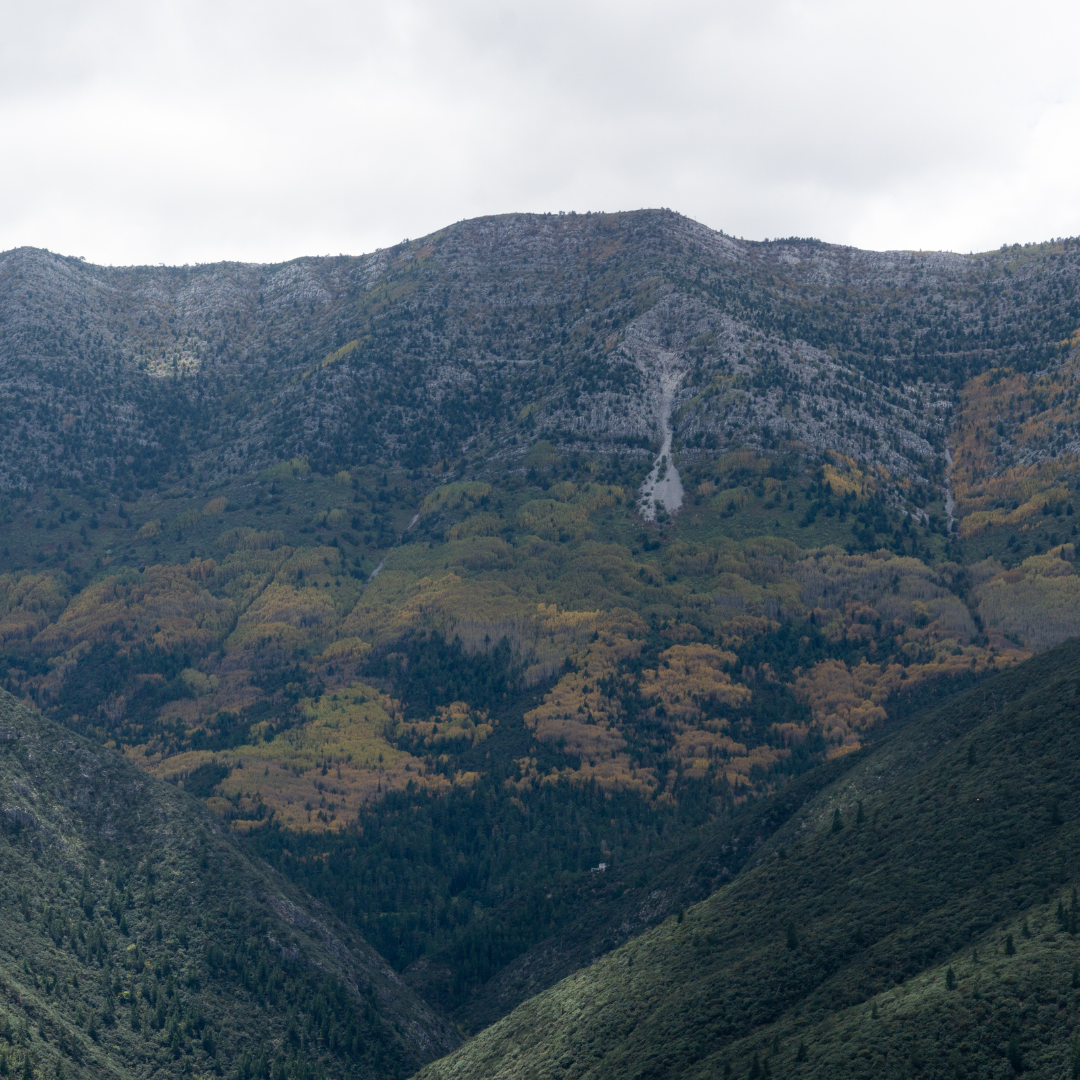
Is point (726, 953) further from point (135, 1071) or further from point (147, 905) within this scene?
point (147, 905)

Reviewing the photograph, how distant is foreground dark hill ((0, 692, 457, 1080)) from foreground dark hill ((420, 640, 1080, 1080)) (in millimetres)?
21853

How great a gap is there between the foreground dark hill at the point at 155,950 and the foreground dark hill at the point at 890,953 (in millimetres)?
21853

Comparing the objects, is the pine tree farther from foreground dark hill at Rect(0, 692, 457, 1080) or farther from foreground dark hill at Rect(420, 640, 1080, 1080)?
foreground dark hill at Rect(0, 692, 457, 1080)

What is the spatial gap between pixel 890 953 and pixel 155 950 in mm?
85701

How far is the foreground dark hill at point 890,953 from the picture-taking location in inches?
2402

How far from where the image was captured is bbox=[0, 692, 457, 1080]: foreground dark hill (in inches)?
4250

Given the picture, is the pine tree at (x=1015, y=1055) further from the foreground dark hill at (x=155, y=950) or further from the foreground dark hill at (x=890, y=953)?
the foreground dark hill at (x=155, y=950)

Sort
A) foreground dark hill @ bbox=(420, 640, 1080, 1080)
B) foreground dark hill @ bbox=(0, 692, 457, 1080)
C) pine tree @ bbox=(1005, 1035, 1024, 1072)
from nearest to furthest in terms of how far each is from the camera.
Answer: pine tree @ bbox=(1005, 1035, 1024, 1072) < foreground dark hill @ bbox=(420, 640, 1080, 1080) < foreground dark hill @ bbox=(0, 692, 457, 1080)

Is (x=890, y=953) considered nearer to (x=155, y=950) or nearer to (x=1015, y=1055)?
(x=1015, y=1055)

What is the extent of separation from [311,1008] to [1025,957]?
90.3 metres

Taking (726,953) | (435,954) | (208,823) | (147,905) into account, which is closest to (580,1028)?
(726,953)

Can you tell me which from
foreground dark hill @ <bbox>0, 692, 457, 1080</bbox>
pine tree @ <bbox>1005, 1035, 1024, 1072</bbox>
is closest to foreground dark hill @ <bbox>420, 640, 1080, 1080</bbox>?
pine tree @ <bbox>1005, 1035, 1024, 1072</bbox>

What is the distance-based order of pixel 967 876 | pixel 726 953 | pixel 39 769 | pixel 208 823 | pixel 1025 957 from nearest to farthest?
pixel 1025 957
pixel 967 876
pixel 726 953
pixel 39 769
pixel 208 823

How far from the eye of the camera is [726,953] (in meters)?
93.2
